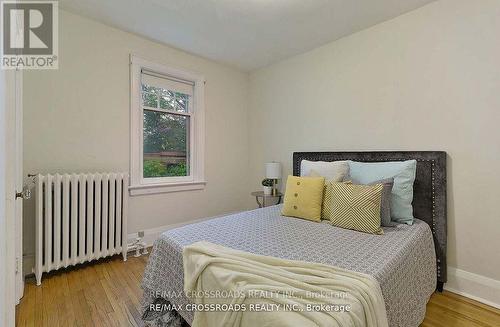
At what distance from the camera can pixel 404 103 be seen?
2.24 meters

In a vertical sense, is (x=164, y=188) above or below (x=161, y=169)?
below

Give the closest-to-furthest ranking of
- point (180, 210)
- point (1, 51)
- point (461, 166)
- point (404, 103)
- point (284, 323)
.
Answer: point (284, 323) < point (1, 51) < point (461, 166) < point (404, 103) < point (180, 210)

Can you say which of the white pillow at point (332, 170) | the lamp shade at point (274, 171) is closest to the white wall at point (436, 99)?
the white pillow at point (332, 170)

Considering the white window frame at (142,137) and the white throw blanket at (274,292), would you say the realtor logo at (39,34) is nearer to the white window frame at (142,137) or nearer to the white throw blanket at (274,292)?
the white window frame at (142,137)

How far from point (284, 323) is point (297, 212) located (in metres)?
1.39

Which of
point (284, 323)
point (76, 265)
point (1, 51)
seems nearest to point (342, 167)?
point (284, 323)

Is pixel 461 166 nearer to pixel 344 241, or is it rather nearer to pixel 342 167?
pixel 342 167

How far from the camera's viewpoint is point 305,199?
7.04ft

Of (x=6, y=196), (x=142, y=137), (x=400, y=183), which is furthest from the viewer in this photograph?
(x=142, y=137)

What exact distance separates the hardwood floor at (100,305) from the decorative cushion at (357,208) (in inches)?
29.3

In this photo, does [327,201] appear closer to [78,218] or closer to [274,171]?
[274,171]

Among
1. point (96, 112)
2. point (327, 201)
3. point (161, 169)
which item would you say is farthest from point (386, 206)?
point (96, 112)

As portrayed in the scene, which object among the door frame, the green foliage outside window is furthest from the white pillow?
the door frame

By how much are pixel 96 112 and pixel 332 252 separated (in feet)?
8.61
